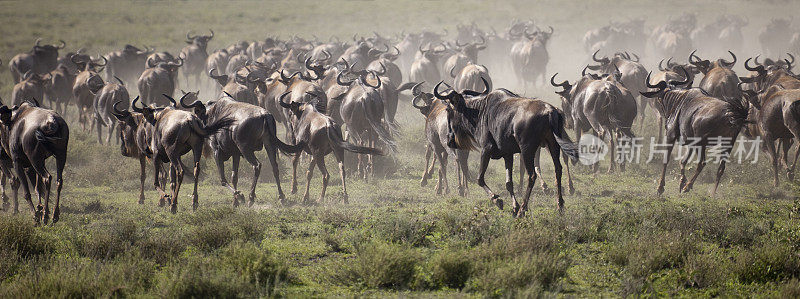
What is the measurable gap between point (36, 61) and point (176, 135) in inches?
658

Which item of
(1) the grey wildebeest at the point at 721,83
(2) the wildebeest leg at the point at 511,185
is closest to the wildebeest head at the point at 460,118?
(2) the wildebeest leg at the point at 511,185

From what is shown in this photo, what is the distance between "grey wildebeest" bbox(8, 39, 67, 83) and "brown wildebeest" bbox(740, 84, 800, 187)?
75.1ft

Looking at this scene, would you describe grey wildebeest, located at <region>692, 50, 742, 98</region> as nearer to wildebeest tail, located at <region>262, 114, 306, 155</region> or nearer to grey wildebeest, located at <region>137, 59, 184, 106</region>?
wildebeest tail, located at <region>262, 114, 306, 155</region>

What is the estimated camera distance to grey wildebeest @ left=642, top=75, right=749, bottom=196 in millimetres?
10320

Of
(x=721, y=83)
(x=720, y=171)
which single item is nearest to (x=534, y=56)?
(x=721, y=83)

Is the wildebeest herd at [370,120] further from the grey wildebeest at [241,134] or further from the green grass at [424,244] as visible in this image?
the green grass at [424,244]

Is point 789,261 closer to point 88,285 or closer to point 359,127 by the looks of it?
point 88,285

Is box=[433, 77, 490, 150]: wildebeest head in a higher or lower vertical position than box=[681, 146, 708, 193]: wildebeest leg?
higher

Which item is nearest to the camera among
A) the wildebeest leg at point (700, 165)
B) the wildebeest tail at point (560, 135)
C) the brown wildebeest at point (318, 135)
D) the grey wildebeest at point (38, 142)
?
the wildebeest tail at point (560, 135)

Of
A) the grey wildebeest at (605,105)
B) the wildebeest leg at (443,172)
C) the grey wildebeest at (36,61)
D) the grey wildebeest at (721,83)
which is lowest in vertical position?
the wildebeest leg at (443,172)

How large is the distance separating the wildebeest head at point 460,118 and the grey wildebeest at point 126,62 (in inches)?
807

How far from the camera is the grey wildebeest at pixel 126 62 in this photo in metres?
26.4

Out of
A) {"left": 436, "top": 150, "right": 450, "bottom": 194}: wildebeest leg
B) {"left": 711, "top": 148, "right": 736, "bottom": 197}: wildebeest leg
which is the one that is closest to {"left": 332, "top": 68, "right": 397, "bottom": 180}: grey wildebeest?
{"left": 436, "top": 150, "right": 450, "bottom": 194}: wildebeest leg

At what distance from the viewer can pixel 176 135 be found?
10.2 meters
